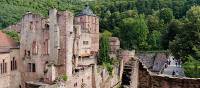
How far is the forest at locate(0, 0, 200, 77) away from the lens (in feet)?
172

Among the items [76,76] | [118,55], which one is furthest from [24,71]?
[118,55]

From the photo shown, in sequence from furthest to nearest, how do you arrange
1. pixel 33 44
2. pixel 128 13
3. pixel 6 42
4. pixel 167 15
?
1. pixel 128 13
2. pixel 167 15
3. pixel 33 44
4. pixel 6 42

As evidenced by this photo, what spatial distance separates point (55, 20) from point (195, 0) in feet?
215

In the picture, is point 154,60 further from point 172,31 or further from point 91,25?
point 91,25

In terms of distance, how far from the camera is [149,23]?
280 ft

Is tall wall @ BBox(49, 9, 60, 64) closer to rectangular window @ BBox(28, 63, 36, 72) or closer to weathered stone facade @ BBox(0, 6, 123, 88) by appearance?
weathered stone facade @ BBox(0, 6, 123, 88)

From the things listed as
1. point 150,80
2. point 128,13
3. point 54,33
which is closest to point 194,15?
point 54,33

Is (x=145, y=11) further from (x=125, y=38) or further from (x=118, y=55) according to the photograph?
(x=118, y=55)

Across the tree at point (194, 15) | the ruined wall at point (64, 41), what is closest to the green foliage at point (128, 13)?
the tree at point (194, 15)

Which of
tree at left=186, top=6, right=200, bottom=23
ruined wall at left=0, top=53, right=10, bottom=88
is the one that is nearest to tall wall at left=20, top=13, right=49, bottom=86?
ruined wall at left=0, top=53, right=10, bottom=88

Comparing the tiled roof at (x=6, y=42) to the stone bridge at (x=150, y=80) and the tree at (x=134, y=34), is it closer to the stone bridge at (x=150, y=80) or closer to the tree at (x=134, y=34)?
the stone bridge at (x=150, y=80)

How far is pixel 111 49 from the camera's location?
6462cm

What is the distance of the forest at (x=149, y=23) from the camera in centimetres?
5231

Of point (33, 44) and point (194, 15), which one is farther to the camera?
point (194, 15)
